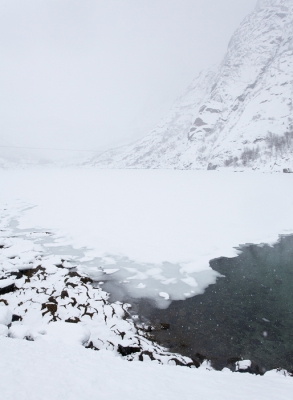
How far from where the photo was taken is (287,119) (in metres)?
74.8

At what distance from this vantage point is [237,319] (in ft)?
16.8

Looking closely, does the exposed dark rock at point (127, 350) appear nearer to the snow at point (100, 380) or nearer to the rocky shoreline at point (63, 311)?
the rocky shoreline at point (63, 311)

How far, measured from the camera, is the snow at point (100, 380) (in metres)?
1.72

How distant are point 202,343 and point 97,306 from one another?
2346 millimetres

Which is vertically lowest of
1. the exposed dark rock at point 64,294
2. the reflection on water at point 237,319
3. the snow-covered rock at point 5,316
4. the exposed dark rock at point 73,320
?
the reflection on water at point 237,319

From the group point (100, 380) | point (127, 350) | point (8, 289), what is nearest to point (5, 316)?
point (8, 289)

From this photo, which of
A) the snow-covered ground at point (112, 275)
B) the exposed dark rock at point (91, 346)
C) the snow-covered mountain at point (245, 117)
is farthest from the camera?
the snow-covered mountain at point (245, 117)

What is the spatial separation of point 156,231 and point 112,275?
452 cm

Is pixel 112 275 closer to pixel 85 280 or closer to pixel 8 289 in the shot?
pixel 85 280

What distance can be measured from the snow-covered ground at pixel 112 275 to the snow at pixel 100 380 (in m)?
0.01

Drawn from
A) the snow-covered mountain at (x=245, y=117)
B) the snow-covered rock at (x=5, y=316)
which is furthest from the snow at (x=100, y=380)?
the snow-covered mountain at (x=245, y=117)

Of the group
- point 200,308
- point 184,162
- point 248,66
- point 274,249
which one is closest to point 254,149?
point 184,162

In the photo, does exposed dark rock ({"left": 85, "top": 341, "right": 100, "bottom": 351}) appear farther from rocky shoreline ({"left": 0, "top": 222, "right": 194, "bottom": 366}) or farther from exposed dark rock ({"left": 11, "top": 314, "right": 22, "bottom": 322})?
exposed dark rock ({"left": 11, "top": 314, "right": 22, "bottom": 322})

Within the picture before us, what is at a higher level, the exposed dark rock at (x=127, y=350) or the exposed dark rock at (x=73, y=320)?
the exposed dark rock at (x=73, y=320)
